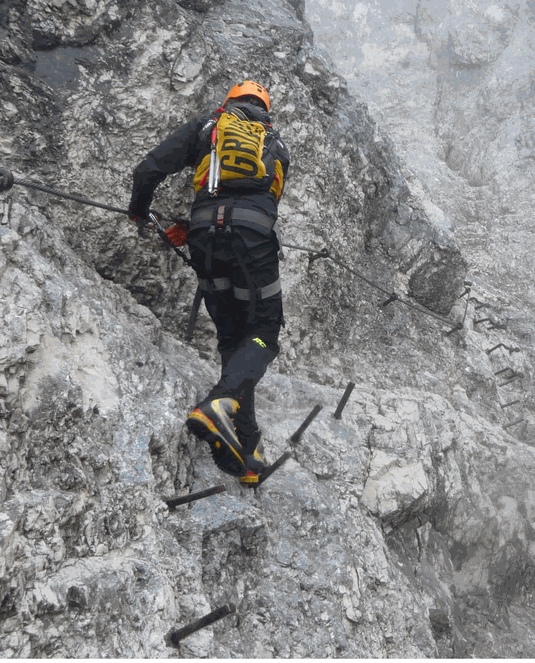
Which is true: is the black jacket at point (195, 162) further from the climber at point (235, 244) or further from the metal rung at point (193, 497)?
the metal rung at point (193, 497)

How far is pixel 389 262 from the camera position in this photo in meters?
7.14

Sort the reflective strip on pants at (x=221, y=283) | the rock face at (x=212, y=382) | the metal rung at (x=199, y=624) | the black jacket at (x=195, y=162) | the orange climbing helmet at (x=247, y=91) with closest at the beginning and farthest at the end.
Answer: the metal rung at (x=199, y=624) < the rock face at (x=212, y=382) < the black jacket at (x=195, y=162) < the reflective strip on pants at (x=221, y=283) < the orange climbing helmet at (x=247, y=91)

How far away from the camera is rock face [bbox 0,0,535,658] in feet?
9.77

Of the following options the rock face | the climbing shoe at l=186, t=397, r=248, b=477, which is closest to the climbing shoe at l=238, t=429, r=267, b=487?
the rock face

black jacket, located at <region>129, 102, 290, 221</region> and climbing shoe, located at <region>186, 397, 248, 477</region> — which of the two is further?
black jacket, located at <region>129, 102, 290, 221</region>

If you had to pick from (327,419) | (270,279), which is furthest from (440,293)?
(270,279)

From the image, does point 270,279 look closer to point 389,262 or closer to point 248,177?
point 248,177

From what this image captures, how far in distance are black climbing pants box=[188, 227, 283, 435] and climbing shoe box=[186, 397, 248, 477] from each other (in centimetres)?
11

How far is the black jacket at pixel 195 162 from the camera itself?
12.5 ft

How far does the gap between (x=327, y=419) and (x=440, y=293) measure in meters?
3.25

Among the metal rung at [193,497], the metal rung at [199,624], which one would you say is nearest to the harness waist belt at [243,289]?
the metal rung at [193,497]

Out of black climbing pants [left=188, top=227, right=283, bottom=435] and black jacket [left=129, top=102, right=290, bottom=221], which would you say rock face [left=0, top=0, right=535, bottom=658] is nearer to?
black climbing pants [left=188, top=227, right=283, bottom=435]

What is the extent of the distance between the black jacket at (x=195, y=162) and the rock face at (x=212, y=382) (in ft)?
3.17

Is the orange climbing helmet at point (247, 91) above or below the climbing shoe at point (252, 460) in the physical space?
above
